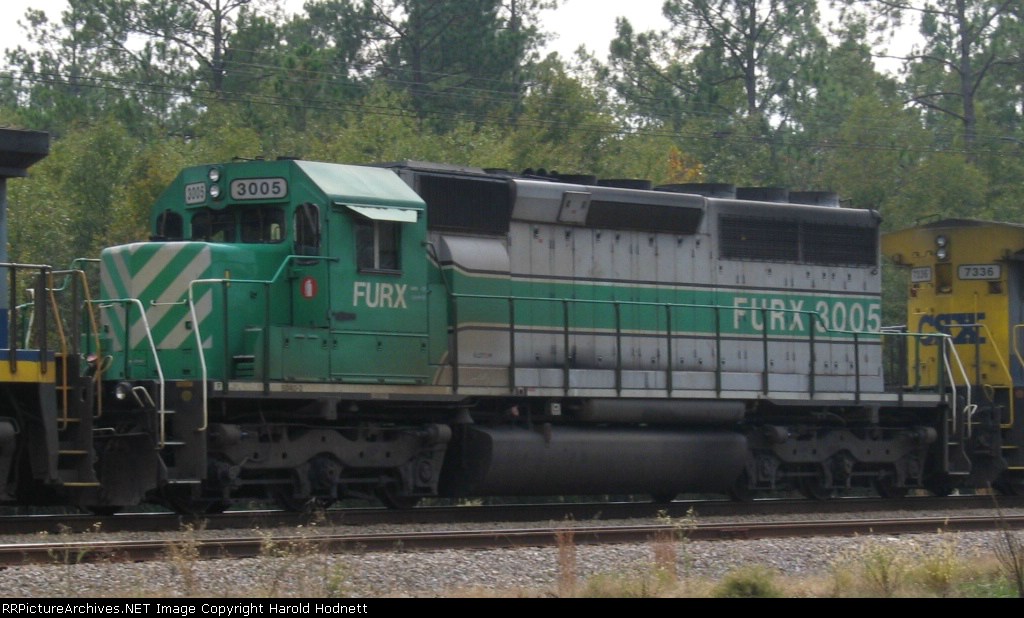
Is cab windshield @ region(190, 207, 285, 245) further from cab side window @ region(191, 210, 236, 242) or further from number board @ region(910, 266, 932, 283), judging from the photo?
number board @ region(910, 266, 932, 283)

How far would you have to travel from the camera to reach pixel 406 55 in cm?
4594

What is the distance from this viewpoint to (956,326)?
61.4ft

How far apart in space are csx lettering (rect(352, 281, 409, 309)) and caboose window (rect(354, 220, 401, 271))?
159 millimetres

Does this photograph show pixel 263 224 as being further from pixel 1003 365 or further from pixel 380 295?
pixel 1003 365

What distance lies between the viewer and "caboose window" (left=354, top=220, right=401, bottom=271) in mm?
13453

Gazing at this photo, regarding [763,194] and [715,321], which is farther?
[763,194]

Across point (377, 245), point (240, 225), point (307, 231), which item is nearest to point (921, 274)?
point (377, 245)

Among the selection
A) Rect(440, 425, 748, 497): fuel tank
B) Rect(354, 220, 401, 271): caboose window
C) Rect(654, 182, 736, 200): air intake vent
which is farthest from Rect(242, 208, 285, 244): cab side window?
Rect(654, 182, 736, 200): air intake vent

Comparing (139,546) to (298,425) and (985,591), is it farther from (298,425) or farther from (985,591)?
(985,591)

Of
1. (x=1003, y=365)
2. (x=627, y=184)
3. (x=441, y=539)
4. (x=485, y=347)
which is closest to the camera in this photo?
(x=441, y=539)

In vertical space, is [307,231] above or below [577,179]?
below

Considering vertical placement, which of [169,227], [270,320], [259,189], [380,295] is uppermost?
[259,189]

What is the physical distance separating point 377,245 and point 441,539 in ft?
11.0
